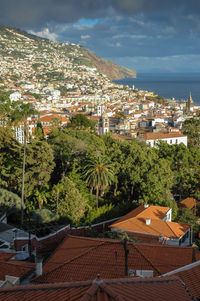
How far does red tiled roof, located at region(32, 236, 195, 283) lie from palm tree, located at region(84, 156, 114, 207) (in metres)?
9.27

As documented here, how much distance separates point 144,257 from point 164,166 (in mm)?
13616

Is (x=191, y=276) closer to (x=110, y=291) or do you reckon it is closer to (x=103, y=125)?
(x=110, y=291)

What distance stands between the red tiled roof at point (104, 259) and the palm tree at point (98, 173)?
9.27 metres

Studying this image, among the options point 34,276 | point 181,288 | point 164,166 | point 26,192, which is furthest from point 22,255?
point 164,166

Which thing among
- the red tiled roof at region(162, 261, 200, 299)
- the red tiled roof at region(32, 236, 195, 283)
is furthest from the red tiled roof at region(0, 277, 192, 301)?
the red tiled roof at region(32, 236, 195, 283)

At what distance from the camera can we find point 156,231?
17.0m

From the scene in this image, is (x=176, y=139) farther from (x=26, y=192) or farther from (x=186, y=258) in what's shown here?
(x=186, y=258)

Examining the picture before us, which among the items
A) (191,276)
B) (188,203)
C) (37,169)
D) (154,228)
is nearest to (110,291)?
(191,276)

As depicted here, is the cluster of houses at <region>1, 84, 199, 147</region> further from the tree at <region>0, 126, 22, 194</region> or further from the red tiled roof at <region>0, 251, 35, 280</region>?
the red tiled roof at <region>0, 251, 35, 280</region>

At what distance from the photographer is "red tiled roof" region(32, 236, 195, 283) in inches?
400

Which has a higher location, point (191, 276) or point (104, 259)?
point (191, 276)

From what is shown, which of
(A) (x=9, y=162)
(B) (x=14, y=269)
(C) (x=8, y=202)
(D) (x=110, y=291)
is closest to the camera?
(D) (x=110, y=291)

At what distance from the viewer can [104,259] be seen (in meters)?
11.0

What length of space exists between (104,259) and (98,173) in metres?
11.1
